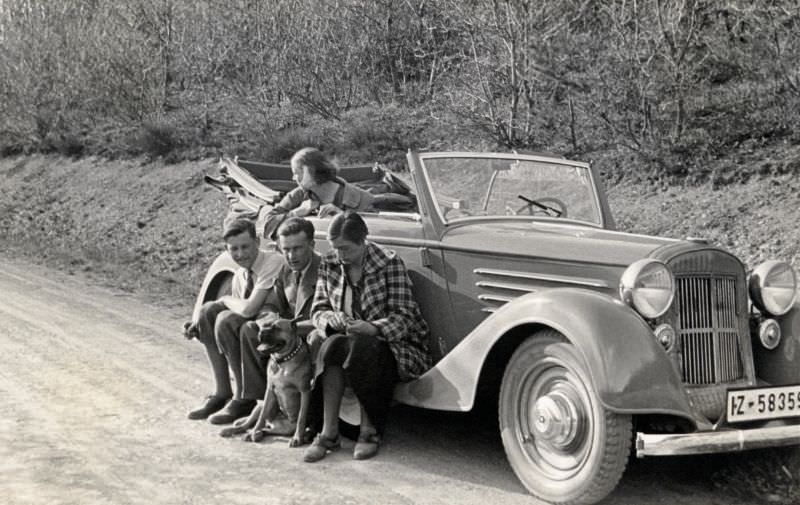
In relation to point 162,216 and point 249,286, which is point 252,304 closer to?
point 249,286

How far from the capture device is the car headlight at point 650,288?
419cm

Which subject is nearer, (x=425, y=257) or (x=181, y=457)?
(x=181, y=457)

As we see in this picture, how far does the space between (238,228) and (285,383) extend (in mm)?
1119

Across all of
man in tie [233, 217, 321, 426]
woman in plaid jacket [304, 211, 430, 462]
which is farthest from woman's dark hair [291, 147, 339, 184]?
woman in plaid jacket [304, 211, 430, 462]

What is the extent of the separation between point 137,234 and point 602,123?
808 cm

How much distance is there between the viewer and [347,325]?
4883 millimetres

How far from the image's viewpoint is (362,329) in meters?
4.87

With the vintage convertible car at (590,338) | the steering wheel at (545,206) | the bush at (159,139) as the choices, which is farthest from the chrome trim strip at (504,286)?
the bush at (159,139)

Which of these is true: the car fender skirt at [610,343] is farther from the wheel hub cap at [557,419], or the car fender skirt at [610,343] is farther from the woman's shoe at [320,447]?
the woman's shoe at [320,447]

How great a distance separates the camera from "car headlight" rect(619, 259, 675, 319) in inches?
165

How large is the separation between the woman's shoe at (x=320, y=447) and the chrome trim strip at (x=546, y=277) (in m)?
1.21

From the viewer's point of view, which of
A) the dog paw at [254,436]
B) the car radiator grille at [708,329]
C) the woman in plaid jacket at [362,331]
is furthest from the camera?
the dog paw at [254,436]

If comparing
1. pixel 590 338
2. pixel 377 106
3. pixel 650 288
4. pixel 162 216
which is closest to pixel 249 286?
pixel 590 338

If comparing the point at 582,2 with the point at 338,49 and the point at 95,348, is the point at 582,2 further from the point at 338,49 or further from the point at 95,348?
the point at 95,348
